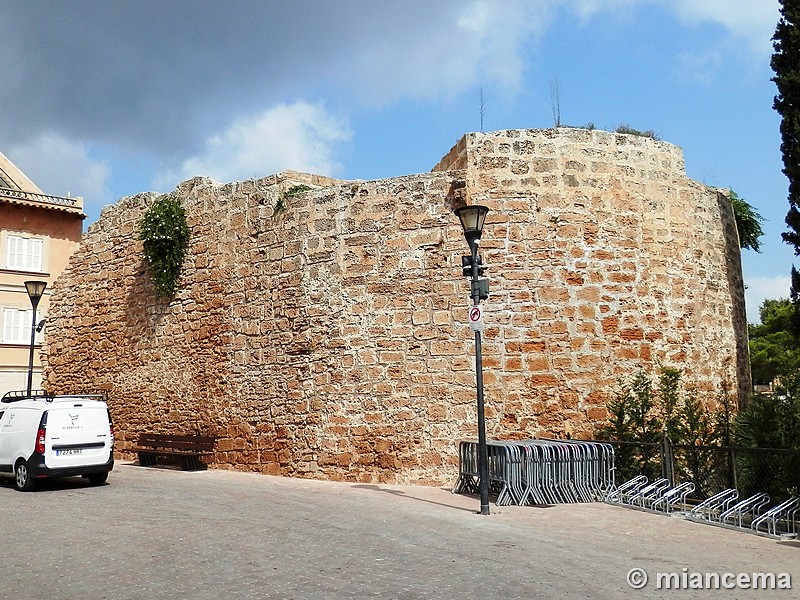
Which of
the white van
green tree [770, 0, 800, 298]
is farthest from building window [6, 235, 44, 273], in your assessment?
green tree [770, 0, 800, 298]

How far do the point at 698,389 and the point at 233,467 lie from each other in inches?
357

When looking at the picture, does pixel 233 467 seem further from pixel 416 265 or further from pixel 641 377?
pixel 641 377

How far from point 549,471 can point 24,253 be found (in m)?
26.5

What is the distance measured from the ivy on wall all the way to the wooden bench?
3.28 metres

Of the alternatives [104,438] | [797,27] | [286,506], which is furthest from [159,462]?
[797,27]

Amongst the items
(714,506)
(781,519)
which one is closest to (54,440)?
(714,506)

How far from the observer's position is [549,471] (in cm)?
1070

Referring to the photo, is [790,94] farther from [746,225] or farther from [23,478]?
[23,478]

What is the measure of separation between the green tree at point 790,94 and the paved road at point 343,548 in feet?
24.8

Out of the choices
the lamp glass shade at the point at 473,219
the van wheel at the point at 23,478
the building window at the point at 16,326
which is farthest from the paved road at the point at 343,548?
the building window at the point at 16,326

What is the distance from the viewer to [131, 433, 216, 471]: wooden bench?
15.3m

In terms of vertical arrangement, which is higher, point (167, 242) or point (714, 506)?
point (167, 242)

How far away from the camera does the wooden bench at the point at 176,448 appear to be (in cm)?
1532

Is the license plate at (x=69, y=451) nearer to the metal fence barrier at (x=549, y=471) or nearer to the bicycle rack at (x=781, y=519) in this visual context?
the metal fence barrier at (x=549, y=471)
